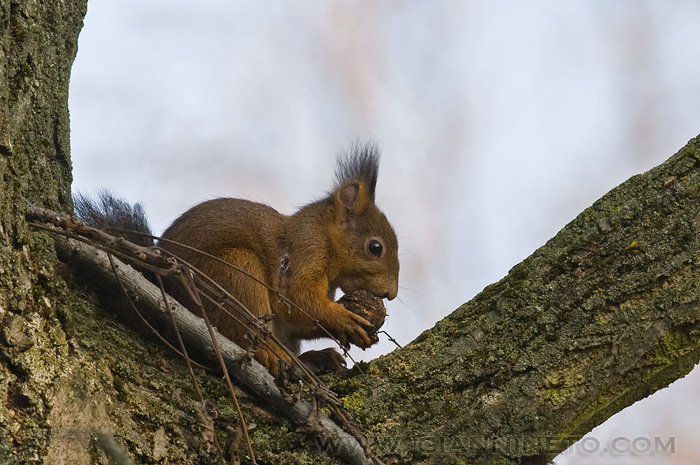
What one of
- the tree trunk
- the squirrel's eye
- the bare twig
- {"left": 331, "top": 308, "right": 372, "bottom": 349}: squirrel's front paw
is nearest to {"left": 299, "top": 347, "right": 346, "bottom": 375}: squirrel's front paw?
{"left": 331, "top": 308, "right": 372, "bottom": 349}: squirrel's front paw

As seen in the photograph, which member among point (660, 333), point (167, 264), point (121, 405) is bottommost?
point (121, 405)

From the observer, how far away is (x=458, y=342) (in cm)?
237

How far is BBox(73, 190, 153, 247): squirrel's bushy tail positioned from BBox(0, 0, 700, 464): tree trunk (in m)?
0.77

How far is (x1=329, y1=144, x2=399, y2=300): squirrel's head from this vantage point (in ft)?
12.6

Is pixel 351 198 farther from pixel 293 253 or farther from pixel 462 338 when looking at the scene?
pixel 462 338

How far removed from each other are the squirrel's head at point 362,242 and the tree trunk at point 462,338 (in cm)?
138

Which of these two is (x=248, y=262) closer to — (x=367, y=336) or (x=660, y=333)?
(x=367, y=336)

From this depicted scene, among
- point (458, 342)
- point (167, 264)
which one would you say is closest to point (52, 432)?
point (167, 264)

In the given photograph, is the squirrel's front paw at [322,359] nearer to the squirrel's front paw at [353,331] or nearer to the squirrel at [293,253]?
the squirrel at [293,253]

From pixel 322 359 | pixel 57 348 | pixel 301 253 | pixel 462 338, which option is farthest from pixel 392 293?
pixel 57 348

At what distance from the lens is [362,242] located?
392 centimetres

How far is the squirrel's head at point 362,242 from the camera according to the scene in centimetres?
386

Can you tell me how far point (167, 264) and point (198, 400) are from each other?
1.53ft

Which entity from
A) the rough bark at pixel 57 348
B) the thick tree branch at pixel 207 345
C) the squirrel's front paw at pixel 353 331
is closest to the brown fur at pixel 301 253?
the squirrel's front paw at pixel 353 331
